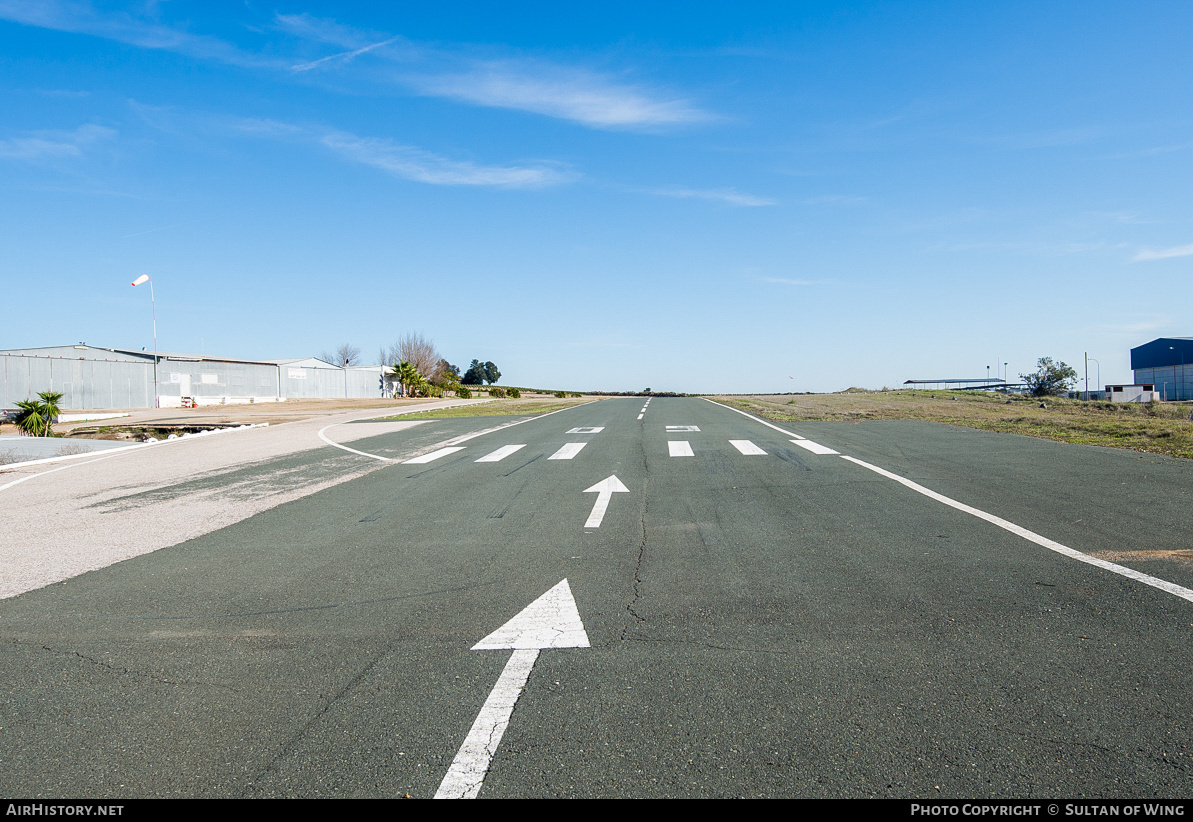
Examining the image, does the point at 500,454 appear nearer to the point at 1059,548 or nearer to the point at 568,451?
the point at 568,451

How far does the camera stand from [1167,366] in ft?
322

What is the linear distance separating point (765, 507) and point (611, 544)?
8.68ft

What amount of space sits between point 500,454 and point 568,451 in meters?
1.52

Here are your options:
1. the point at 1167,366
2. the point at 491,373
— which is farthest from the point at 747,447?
the point at 491,373

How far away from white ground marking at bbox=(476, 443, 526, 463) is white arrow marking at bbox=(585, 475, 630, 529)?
11.2ft

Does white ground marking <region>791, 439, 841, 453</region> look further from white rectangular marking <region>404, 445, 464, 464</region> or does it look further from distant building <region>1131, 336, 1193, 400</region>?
distant building <region>1131, 336, 1193, 400</region>

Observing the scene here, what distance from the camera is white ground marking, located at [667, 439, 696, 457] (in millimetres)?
14367

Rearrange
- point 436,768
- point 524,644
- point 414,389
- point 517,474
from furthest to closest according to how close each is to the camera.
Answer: point 414,389 → point 517,474 → point 524,644 → point 436,768

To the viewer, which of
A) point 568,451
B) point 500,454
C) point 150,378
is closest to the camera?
point 500,454

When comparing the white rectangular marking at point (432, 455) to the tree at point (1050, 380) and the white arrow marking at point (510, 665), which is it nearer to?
the white arrow marking at point (510, 665)

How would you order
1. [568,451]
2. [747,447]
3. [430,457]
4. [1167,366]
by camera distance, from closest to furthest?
[430,457] < [568,451] < [747,447] < [1167,366]
